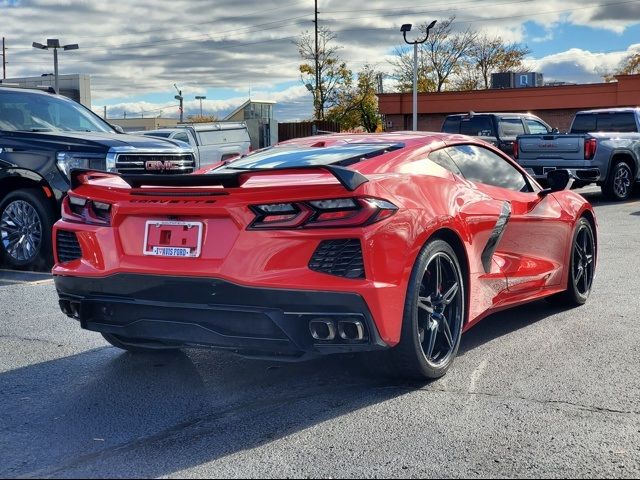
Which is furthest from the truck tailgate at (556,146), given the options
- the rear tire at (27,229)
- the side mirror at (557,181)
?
the side mirror at (557,181)

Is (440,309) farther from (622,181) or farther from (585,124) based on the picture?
(585,124)

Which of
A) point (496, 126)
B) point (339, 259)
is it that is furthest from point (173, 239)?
point (496, 126)

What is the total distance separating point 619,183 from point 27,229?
12.3 metres

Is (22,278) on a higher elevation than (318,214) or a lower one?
lower

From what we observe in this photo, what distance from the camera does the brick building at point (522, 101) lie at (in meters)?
39.1

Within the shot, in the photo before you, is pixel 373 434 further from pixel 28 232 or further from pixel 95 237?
pixel 28 232

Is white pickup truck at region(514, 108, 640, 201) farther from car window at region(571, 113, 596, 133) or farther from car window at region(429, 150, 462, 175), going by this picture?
car window at region(429, 150, 462, 175)

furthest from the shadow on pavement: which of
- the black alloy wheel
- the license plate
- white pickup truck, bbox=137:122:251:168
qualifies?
white pickup truck, bbox=137:122:251:168

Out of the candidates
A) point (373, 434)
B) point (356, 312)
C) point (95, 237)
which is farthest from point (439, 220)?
point (95, 237)

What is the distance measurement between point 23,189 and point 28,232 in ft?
1.57

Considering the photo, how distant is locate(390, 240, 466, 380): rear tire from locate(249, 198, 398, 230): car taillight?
490 mm

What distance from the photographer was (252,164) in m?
5.61

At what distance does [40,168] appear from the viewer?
9.47 metres

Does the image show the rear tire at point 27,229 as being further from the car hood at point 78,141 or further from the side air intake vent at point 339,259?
the side air intake vent at point 339,259
